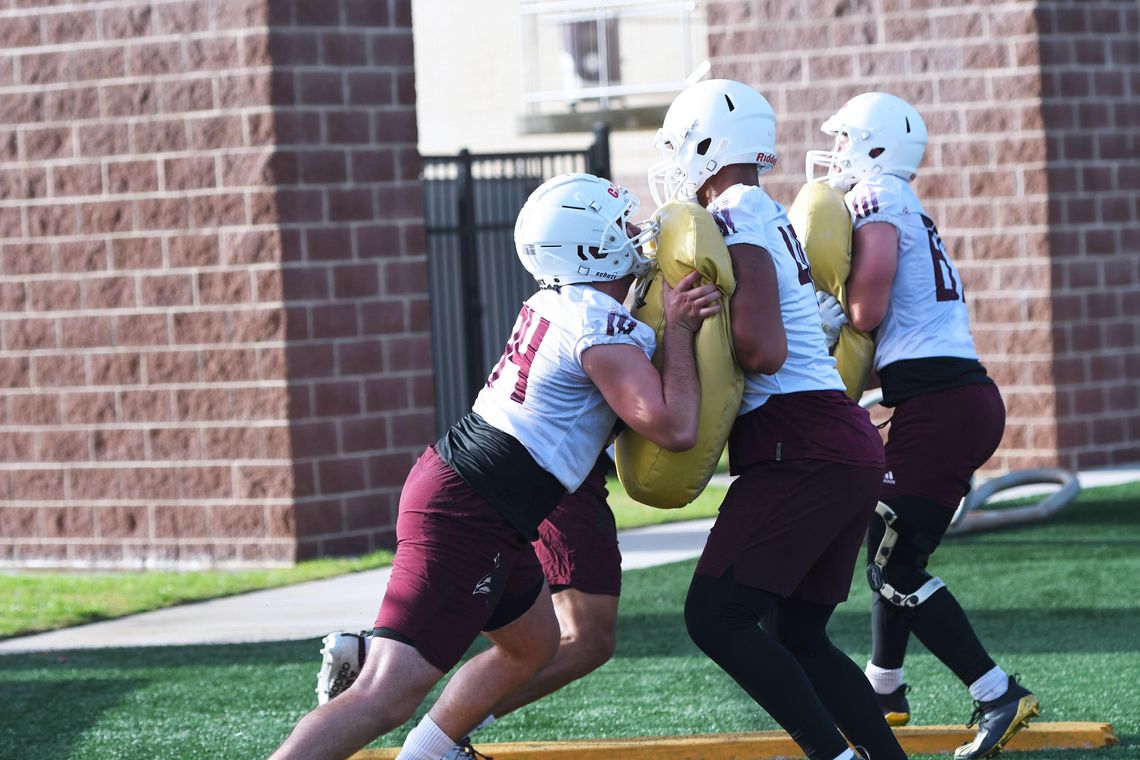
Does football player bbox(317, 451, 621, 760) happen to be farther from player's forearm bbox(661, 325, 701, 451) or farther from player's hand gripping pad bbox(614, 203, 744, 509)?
player's forearm bbox(661, 325, 701, 451)

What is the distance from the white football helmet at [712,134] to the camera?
4504mm

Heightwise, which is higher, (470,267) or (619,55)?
(619,55)

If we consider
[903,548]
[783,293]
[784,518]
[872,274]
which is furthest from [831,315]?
[784,518]

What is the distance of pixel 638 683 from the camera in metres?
6.58

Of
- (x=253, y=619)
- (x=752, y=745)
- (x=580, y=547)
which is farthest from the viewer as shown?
(x=253, y=619)

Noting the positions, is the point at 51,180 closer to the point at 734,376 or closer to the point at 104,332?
the point at 104,332

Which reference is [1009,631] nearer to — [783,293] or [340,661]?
[783,293]

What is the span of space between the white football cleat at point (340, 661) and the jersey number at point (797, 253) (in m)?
1.40

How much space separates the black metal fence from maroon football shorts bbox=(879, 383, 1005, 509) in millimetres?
7692

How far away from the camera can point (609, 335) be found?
13.5 ft

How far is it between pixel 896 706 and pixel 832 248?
1403 mm

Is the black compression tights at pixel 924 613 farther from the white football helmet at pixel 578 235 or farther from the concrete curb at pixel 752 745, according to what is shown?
the white football helmet at pixel 578 235

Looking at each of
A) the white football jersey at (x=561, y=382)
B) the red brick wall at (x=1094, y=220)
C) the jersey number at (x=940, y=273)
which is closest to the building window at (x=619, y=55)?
the red brick wall at (x=1094, y=220)

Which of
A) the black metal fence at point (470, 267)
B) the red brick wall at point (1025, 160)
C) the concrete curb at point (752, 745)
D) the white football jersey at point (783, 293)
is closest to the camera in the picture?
the white football jersey at point (783, 293)
